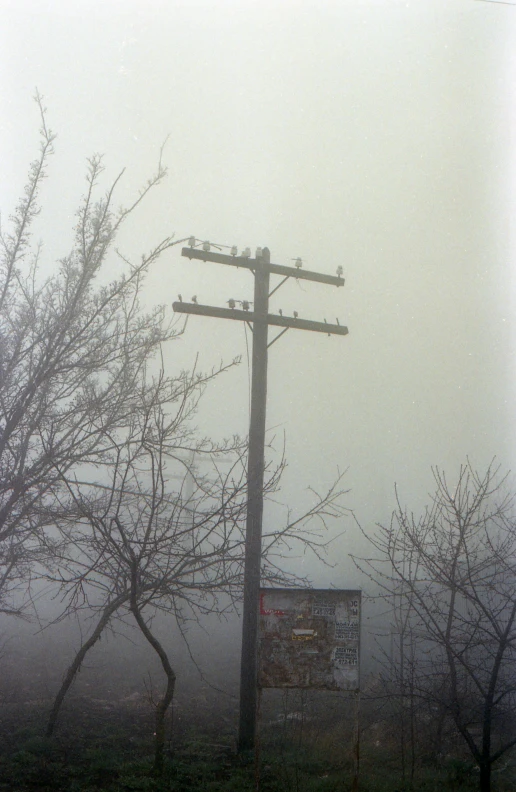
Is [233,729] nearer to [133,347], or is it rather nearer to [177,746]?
[177,746]

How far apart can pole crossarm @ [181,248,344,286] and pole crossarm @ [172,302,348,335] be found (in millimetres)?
731

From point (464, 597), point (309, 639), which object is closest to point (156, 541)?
point (309, 639)

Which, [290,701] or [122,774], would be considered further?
[290,701]

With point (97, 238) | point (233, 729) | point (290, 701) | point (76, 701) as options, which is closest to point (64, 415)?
point (97, 238)

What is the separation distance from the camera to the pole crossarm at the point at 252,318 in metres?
9.99

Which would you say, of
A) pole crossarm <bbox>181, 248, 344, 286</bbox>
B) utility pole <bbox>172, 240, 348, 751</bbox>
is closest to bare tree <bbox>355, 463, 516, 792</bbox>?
utility pole <bbox>172, 240, 348, 751</bbox>

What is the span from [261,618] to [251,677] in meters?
3.10

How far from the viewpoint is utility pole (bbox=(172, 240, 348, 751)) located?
29.2ft

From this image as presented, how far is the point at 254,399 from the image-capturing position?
985 cm

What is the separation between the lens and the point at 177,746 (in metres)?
9.24

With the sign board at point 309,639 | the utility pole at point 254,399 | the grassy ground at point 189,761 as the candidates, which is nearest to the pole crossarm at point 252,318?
the utility pole at point 254,399

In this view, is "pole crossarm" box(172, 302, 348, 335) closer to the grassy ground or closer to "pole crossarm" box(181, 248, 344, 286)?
"pole crossarm" box(181, 248, 344, 286)

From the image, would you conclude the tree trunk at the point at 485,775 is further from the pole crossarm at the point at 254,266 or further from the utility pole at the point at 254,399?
the pole crossarm at the point at 254,266

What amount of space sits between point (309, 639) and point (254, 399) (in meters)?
4.26
